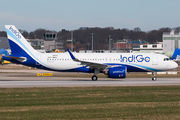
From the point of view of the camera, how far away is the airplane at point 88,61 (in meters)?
37.3

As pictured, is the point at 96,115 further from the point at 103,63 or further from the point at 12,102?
the point at 103,63

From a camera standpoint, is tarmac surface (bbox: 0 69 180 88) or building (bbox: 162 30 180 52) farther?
building (bbox: 162 30 180 52)

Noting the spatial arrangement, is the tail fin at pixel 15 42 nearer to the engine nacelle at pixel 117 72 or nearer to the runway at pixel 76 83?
the runway at pixel 76 83

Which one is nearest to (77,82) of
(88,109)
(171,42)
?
(88,109)

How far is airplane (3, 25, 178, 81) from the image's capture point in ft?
123

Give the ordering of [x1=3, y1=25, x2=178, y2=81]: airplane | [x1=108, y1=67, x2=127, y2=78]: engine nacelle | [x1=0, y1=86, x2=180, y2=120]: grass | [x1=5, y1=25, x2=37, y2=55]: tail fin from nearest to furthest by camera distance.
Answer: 1. [x1=0, y1=86, x2=180, y2=120]: grass
2. [x1=108, y1=67, x2=127, y2=78]: engine nacelle
3. [x1=3, y1=25, x2=178, y2=81]: airplane
4. [x1=5, y1=25, x2=37, y2=55]: tail fin

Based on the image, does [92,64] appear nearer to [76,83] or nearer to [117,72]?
[117,72]

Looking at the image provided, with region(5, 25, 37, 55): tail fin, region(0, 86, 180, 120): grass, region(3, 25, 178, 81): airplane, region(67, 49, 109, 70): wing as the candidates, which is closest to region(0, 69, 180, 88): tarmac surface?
region(3, 25, 178, 81): airplane

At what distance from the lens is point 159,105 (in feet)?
A: 55.6

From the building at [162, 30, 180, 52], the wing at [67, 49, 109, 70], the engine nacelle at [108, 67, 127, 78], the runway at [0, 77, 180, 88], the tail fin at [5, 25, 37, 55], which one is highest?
the building at [162, 30, 180, 52]

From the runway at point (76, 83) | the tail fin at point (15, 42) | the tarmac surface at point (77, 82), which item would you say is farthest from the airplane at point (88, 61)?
the runway at point (76, 83)

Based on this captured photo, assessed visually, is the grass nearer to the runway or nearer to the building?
the runway

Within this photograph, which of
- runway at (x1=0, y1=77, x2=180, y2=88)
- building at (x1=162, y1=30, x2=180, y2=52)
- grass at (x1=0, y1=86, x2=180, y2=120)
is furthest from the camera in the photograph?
building at (x1=162, y1=30, x2=180, y2=52)

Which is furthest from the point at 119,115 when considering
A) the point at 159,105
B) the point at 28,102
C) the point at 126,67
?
the point at 126,67
